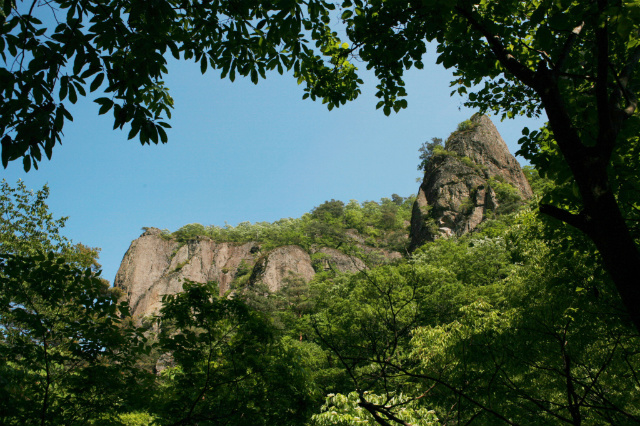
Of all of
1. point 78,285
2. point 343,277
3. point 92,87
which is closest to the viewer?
point 92,87

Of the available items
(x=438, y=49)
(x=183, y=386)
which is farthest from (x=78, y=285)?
(x=438, y=49)

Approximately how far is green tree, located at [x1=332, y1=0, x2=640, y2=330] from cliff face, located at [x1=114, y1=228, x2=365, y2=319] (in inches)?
1451

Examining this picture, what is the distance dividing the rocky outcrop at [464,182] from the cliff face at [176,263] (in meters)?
10.3

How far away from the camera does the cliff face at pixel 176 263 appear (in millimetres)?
42312

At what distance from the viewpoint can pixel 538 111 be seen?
4.82 m

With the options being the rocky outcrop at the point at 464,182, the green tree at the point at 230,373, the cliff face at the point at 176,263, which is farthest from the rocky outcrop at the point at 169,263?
the green tree at the point at 230,373

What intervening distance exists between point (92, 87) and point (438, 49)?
2625 millimetres

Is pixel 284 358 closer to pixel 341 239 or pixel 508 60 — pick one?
pixel 341 239

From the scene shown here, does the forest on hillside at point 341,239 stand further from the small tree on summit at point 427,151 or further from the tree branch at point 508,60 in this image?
the small tree on summit at point 427,151

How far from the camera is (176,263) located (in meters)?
48.7

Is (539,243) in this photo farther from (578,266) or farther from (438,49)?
(438,49)

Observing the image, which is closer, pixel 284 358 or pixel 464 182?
pixel 284 358

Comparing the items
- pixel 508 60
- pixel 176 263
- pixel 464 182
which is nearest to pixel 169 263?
pixel 176 263

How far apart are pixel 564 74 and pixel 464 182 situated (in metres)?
40.0
